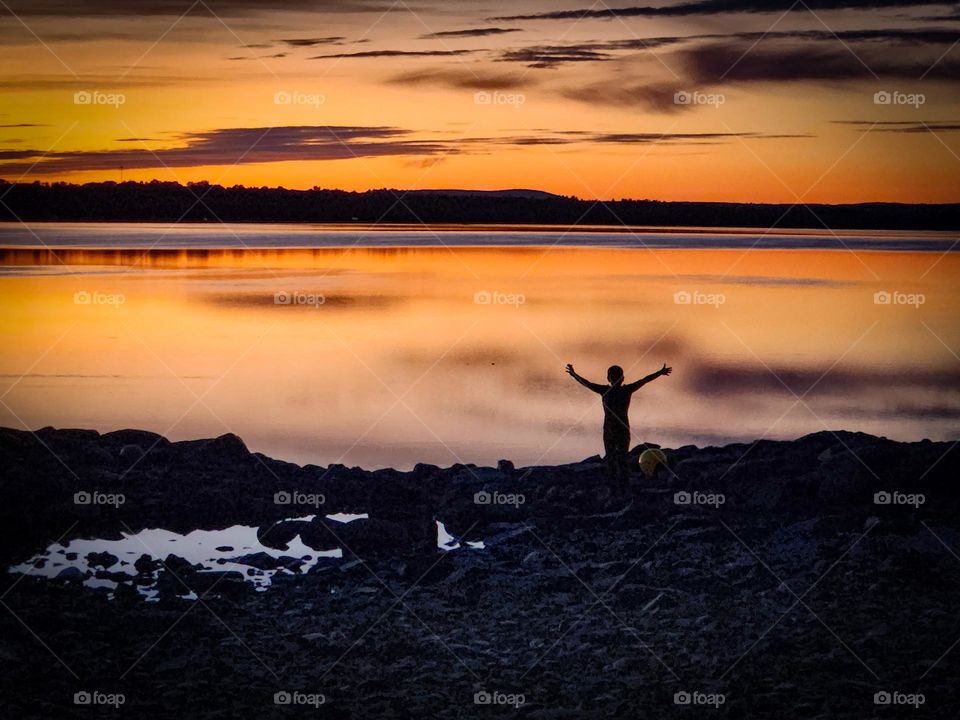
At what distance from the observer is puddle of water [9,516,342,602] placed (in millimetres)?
11734

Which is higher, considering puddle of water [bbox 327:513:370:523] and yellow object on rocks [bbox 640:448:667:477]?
yellow object on rocks [bbox 640:448:667:477]

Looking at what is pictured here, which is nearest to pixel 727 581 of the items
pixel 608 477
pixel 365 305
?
pixel 608 477

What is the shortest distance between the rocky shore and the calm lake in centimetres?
274

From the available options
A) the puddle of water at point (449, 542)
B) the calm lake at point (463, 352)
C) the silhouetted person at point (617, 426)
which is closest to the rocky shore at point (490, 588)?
the puddle of water at point (449, 542)

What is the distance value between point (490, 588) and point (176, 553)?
3472 mm

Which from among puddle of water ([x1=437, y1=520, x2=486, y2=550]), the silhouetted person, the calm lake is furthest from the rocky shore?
the calm lake

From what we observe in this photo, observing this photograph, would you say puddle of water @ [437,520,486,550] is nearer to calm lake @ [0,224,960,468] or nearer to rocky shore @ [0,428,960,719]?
rocky shore @ [0,428,960,719]

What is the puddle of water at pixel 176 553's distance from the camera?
1173 centimetres

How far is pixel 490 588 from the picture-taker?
447 inches

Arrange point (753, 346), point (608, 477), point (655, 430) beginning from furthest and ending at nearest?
point (753, 346) → point (655, 430) → point (608, 477)

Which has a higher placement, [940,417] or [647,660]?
[940,417]

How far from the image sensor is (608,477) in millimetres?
14289

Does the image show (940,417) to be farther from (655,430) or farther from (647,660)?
(647,660)

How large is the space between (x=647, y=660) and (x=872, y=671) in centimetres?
180
